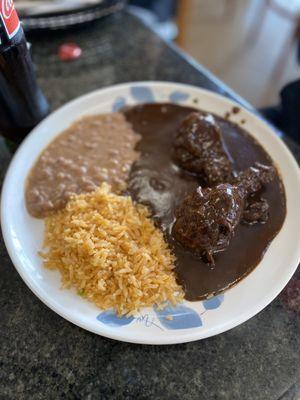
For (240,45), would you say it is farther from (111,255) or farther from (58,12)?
(111,255)

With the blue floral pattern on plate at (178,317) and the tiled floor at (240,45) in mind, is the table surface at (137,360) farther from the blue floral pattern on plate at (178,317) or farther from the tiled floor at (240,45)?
the tiled floor at (240,45)

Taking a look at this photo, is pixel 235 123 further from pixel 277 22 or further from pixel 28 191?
pixel 277 22

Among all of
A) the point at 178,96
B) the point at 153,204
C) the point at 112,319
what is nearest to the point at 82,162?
the point at 153,204

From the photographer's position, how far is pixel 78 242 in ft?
4.69

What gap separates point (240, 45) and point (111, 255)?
4.18m

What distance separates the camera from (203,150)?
72.1 inches

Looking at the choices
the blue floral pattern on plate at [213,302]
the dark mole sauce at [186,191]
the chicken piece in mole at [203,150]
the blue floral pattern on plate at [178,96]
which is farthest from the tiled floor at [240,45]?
the blue floral pattern on plate at [213,302]

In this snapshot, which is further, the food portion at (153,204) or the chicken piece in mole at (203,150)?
the chicken piece in mole at (203,150)

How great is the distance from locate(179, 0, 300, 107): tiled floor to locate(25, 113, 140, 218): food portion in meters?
2.45

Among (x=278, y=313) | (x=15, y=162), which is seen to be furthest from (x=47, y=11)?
(x=278, y=313)

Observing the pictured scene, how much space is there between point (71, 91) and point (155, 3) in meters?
2.08

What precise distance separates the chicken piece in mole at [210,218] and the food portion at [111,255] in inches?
4.6

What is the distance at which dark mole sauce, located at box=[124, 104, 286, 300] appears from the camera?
4.88ft

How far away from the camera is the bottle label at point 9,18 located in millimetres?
1396
